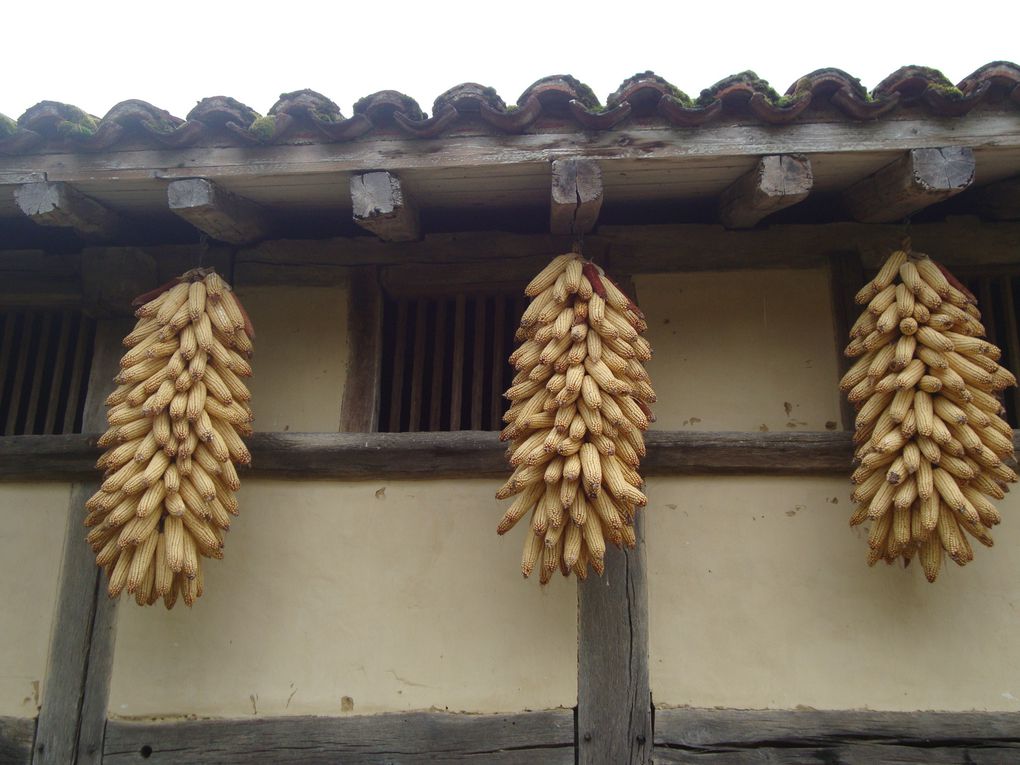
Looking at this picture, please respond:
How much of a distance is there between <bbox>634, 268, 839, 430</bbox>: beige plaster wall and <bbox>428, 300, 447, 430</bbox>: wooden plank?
0.85 meters

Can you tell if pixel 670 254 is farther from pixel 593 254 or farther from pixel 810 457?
pixel 810 457

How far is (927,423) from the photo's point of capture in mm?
2504

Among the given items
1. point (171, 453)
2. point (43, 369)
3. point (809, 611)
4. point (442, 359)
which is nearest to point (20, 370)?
point (43, 369)

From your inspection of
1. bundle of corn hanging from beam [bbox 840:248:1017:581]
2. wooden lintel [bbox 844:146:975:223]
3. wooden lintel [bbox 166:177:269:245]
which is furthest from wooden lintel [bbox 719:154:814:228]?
wooden lintel [bbox 166:177:269:245]

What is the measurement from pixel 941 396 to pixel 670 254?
117 centimetres

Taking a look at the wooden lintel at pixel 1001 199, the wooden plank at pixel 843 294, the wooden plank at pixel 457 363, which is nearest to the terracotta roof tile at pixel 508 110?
the wooden lintel at pixel 1001 199

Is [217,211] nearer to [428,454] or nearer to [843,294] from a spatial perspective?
[428,454]

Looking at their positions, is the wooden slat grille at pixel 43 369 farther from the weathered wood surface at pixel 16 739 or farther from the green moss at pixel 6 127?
the weathered wood surface at pixel 16 739

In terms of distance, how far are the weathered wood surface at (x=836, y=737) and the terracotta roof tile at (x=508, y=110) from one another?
205 cm

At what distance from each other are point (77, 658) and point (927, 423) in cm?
313

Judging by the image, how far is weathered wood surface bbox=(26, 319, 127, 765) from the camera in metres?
2.94

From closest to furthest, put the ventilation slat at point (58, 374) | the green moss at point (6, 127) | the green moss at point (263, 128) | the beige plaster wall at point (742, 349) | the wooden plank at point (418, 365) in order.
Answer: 1. the green moss at point (263, 128)
2. the green moss at point (6, 127)
3. the beige plaster wall at point (742, 349)
4. the wooden plank at point (418, 365)
5. the ventilation slat at point (58, 374)

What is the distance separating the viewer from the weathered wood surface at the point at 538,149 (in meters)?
2.62

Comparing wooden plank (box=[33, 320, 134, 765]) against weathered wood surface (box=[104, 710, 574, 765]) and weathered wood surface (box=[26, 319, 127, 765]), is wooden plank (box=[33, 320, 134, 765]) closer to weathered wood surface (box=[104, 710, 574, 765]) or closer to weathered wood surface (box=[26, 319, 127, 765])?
weathered wood surface (box=[26, 319, 127, 765])
